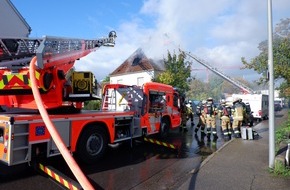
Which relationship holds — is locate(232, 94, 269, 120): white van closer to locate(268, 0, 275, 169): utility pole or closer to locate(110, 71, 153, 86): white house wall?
locate(110, 71, 153, 86): white house wall

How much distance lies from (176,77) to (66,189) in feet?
76.9

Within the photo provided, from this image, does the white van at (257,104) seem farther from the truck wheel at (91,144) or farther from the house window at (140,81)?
the truck wheel at (91,144)

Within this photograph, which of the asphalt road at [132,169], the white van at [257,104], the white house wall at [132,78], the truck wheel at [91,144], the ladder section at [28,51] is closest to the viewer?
the asphalt road at [132,169]

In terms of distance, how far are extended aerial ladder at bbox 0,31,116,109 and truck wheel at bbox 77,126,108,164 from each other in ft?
2.78

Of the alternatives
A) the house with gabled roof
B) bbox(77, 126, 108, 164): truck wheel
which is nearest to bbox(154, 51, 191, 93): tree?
the house with gabled roof

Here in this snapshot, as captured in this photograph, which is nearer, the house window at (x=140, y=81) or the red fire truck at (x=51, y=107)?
the red fire truck at (x=51, y=107)

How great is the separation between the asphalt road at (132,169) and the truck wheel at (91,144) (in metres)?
0.21

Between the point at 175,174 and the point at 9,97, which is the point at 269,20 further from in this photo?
the point at 9,97

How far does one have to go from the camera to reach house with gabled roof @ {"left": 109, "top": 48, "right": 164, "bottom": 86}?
1309 inches

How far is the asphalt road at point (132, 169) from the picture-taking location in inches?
219

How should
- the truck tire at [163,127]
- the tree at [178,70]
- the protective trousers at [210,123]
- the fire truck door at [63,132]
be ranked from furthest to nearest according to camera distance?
1. the tree at [178,70]
2. the protective trousers at [210,123]
3. the truck tire at [163,127]
4. the fire truck door at [63,132]

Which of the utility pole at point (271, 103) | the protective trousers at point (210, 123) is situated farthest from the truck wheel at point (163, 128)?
the utility pole at point (271, 103)

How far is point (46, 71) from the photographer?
6.02 meters

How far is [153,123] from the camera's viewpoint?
33.3 feet
